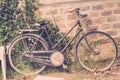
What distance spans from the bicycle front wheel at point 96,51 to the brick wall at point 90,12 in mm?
297

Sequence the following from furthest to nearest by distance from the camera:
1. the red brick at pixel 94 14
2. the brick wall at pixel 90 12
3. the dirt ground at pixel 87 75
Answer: the red brick at pixel 94 14 → the brick wall at pixel 90 12 → the dirt ground at pixel 87 75

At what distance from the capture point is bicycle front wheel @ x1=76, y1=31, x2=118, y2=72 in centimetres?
680

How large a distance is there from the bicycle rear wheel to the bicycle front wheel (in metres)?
0.82

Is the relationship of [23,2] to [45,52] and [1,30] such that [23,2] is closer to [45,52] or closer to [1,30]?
[1,30]

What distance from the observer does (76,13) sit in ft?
22.6

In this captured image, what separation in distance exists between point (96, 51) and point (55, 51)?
862mm

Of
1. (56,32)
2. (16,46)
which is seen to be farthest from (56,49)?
(16,46)

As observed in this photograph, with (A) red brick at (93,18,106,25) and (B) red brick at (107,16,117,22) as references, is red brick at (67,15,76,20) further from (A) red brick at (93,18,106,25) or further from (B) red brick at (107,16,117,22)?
(B) red brick at (107,16,117,22)

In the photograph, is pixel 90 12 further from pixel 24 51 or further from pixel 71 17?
pixel 24 51

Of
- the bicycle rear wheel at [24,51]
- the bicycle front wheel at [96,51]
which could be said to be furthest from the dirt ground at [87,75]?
the bicycle rear wheel at [24,51]

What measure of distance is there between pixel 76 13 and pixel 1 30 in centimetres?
162

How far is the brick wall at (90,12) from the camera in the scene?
23.1 ft

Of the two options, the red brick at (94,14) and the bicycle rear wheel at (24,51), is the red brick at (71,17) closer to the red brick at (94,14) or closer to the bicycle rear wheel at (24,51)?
the red brick at (94,14)

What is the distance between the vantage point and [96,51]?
22.5ft
